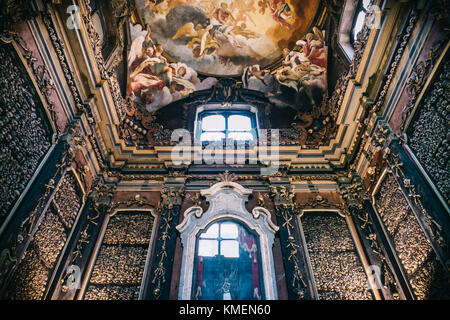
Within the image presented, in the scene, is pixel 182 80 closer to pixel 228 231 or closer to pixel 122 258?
pixel 228 231

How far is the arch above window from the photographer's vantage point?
16.7ft

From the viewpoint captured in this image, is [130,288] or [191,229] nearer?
[130,288]

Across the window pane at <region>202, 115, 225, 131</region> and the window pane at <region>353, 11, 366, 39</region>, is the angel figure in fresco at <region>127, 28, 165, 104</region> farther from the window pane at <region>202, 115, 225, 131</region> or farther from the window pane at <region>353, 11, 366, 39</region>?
the window pane at <region>353, 11, 366, 39</region>

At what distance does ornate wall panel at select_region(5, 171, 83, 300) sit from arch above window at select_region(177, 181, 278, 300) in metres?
2.22

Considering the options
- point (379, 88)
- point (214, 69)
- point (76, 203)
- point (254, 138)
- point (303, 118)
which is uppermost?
point (214, 69)

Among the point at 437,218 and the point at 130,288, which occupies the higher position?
the point at 437,218

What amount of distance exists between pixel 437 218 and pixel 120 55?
750 cm

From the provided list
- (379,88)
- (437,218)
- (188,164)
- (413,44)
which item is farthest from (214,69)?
(437,218)

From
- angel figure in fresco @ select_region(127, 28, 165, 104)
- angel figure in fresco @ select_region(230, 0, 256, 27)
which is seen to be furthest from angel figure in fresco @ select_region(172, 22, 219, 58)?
angel figure in fresco @ select_region(127, 28, 165, 104)

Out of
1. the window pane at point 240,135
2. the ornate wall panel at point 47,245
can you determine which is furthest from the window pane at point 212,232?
the window pane at point 240,135

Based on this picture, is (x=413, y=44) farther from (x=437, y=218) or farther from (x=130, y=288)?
(x=130, y=288)

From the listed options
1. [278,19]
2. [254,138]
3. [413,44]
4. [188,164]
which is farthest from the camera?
[278,19]

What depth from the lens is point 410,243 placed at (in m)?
4.86

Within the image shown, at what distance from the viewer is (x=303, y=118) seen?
8.41 meters
